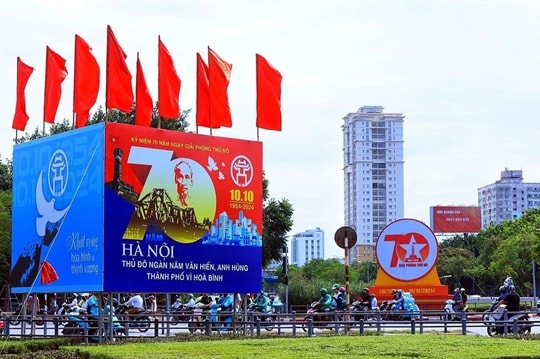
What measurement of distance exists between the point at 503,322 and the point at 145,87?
38.9ft

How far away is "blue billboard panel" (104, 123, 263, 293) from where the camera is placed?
24609mm

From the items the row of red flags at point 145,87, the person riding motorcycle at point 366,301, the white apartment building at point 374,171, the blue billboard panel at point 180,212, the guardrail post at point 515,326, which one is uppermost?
the white apartment building at point 374,171

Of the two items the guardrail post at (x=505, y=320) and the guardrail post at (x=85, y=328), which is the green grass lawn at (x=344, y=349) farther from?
the guardrail post at (x=505, y=320)

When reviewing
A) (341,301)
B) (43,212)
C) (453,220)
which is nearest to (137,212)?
(43,212)

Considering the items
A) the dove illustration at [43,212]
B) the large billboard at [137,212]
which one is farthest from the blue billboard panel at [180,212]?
the dove illustration at [43,212]

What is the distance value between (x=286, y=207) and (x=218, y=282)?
3218cm

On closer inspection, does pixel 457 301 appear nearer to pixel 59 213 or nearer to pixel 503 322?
pixel 503 322

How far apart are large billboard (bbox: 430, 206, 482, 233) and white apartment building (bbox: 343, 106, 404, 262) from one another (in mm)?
69783

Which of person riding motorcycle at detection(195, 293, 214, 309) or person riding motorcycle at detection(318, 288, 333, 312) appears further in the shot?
person riding motorcycle at detection(195, 293, 214, 309)

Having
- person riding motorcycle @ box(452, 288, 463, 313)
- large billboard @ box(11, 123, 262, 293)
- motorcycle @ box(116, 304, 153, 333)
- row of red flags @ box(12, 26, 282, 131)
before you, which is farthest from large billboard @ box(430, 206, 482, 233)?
large billboard @ box(11, 123, 262, 293)

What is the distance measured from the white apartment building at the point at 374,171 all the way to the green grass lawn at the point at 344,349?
16587cm

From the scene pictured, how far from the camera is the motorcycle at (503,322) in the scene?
2561cm

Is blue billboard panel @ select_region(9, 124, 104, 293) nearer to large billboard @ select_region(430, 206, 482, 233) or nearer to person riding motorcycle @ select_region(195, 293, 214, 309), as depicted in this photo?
person riding motorcycle @ select_region(195, 293, 214, 309)

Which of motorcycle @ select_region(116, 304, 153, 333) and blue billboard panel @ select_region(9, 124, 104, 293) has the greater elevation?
blue billboard panel @ select_region(9, 124, 104, 293)
